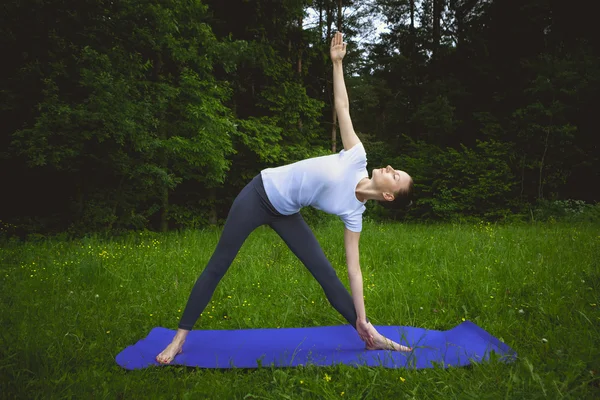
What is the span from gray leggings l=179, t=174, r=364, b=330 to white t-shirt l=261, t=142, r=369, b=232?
15 centimetres

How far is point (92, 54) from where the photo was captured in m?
6.53

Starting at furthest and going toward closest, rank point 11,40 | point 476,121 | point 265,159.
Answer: point 476,121 → point 265,159 → point 11,40

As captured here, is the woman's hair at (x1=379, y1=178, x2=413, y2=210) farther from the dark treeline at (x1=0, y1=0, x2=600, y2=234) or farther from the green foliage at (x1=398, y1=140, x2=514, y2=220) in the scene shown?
the green foliage at (x1=398, y1=140, x2=514, y2=220)

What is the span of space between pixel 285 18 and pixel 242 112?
2.94m

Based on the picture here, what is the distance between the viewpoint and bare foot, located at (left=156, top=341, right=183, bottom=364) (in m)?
2.55

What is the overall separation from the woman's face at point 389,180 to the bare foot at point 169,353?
172cm

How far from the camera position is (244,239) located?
8.86ft

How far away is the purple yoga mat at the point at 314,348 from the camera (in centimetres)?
251

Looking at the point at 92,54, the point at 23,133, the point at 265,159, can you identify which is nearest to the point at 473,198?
the point at 265,159

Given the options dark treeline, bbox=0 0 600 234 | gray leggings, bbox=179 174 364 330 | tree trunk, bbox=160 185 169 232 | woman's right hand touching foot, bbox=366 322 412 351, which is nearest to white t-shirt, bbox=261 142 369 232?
gray leggings, bbox=179 174 364 330

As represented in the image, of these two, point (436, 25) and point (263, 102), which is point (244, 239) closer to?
point (263, 102)

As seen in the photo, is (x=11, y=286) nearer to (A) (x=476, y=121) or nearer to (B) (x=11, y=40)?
(B) (x=11, y=40)

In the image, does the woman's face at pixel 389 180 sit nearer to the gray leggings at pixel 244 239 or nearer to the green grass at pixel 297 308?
the gray leggings at pixel 244 239

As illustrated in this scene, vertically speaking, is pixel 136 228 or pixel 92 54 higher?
pixel 92 54
